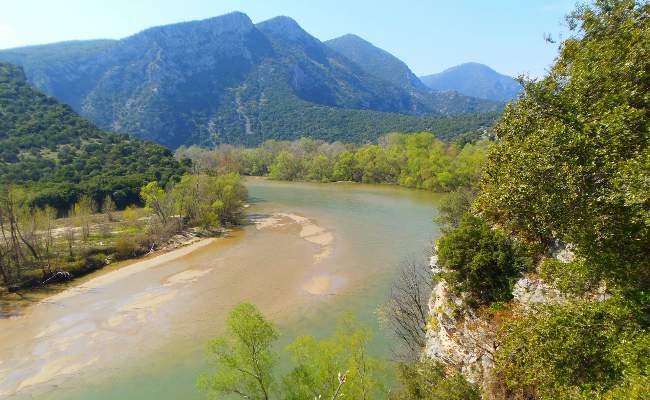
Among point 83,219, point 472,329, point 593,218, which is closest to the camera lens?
point 593,218

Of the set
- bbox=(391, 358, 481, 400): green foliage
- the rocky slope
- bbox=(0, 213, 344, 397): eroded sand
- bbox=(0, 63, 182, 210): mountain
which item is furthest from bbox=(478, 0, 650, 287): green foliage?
bbox=(0, 63, 182, 210): mountain

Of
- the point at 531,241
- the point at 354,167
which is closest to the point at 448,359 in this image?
the point at 531,241

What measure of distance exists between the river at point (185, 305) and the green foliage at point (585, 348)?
16.5 m

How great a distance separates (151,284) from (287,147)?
13081 centimetres

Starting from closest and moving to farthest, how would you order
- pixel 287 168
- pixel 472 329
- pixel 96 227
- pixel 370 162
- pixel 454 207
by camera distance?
pixel 472 329 < pixel 454 207 < pixel 96 227 < pixel 370 162 < pixel 287 168

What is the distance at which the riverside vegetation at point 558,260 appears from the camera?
383 inches

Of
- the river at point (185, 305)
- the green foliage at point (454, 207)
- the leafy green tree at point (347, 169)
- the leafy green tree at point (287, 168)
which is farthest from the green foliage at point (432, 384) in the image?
the leafy green tree at point (287, 168)

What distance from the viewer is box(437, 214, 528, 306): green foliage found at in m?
17.4

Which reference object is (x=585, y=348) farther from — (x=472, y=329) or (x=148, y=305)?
(x=148, y=305)

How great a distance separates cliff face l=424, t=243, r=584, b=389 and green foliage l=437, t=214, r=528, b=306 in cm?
59

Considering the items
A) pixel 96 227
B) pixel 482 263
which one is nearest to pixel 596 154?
pixel 482 263

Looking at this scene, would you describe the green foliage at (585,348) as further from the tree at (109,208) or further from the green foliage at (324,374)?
the tree at (109,208)

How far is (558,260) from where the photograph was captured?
14133mm

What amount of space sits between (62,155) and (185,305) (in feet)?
203
